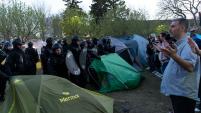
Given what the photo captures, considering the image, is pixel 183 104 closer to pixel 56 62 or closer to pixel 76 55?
pixel 56 62

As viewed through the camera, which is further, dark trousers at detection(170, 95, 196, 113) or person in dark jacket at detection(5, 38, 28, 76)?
person in dark jacket at detection(5, 38, 28, 76)

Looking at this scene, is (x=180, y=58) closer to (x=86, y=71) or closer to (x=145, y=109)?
(x=145, y=109)

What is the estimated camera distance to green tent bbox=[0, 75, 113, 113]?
7750 mm

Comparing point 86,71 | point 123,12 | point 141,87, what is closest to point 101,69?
point 86,71

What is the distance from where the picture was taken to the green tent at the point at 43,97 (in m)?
7.75

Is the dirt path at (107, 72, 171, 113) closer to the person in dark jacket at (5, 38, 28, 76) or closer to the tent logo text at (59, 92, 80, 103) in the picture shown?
the tent logo text at (59, 92, 80, 103)

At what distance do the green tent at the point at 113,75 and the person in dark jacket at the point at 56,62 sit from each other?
54.5 inches

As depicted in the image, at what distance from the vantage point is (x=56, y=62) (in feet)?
40.2

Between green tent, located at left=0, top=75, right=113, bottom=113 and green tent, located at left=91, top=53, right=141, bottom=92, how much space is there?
16.6 ft

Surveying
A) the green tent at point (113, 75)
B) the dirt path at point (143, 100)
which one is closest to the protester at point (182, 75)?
the dirt path at point (143, 100)

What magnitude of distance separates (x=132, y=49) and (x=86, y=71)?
21.7 ft

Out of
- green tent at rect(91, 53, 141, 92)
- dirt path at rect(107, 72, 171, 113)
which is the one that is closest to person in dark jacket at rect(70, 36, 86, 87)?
green tent at rect(91, 53, 141, 92)

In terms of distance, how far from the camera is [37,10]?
5962 cm

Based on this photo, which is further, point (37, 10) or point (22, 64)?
point (37, 10)
